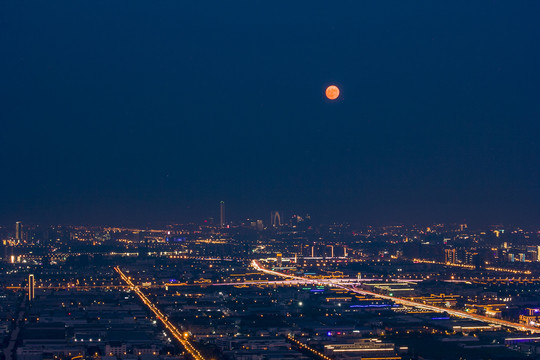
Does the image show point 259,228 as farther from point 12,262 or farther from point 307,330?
point 307,330

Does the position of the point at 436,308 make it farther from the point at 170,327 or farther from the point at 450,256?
the point at 450,256

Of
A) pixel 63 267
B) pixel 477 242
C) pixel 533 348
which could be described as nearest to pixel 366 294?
pixel 533 348

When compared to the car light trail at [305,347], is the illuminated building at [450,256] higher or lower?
higher

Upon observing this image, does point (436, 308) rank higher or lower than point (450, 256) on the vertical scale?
lower

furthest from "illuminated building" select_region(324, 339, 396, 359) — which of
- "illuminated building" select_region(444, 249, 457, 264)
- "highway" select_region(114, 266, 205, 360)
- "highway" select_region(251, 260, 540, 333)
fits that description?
"illuminated building" select_region(444, 249, 457, 264)

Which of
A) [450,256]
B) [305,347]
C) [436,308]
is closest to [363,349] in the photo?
[305,347]

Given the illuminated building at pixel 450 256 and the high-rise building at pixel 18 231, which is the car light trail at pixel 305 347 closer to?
the illuminated building at pixel 450 256

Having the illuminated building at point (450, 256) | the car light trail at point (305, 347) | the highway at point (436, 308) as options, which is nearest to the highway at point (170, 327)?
the car light trail at point (305, 347)

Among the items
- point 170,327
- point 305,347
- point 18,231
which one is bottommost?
Answer: point 305,347

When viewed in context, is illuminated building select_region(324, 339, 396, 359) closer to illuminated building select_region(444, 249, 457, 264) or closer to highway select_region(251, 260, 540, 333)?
highway select_region(251, 260, 540, 333)

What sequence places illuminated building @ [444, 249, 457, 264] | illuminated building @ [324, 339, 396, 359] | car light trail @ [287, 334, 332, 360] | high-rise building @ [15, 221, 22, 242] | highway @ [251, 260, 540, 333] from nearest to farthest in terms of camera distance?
Answer: car light trail @ [287, 334, 332, 360] → illuminated building @ [324, 339, 396, 359] → highway @ [251, 260, 540, 333] → illuminated building @ [444, 249, 457, 264] → high-rise building @ [15, 221, 22, 242]

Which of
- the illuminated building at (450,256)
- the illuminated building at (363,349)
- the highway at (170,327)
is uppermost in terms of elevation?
the illuminated building at (450,256)
